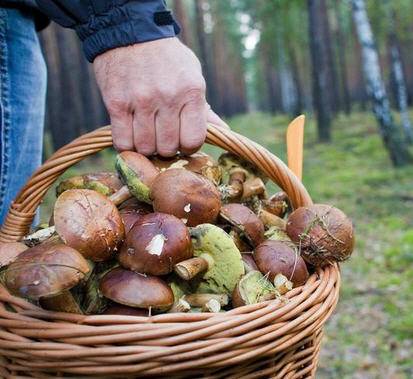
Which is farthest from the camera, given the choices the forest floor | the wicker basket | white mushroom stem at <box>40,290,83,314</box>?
the forest floor

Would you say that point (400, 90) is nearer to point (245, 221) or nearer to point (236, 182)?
point (236, 182)

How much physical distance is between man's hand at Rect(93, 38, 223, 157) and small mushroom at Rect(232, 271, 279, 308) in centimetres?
50

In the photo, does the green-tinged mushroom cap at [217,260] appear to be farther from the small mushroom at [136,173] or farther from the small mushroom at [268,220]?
the small mushroom at [268,220]

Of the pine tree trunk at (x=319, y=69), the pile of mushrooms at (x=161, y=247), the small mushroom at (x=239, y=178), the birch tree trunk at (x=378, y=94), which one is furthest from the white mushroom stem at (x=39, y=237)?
the pine tree trunk at (x=319, y=69)

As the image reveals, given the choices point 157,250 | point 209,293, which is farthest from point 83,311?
point 209,293

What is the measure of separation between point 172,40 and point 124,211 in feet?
1.90

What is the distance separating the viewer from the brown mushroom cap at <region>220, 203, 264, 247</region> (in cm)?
172

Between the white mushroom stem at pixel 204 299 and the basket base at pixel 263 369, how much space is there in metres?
0.24

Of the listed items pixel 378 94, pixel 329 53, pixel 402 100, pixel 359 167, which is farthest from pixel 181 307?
pixel 329 53

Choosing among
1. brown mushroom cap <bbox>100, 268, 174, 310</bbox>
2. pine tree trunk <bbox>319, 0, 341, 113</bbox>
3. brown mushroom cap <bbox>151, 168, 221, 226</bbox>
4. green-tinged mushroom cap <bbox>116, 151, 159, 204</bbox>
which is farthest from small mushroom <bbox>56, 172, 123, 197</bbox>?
pine tree trunk <bbox>319, 0, 341, 113</bbox>

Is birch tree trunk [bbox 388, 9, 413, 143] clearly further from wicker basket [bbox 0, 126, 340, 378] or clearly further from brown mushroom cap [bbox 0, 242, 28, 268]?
brown mushroom cap [bbox 0, 242, 28, 268]

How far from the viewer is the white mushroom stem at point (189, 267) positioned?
57.7 inches

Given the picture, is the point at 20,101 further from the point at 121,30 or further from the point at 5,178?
the point at 121,30

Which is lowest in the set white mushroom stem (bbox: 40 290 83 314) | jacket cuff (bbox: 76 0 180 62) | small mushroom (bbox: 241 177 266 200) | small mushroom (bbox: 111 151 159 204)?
small mushroom (bbox: 241 177 266 200)
